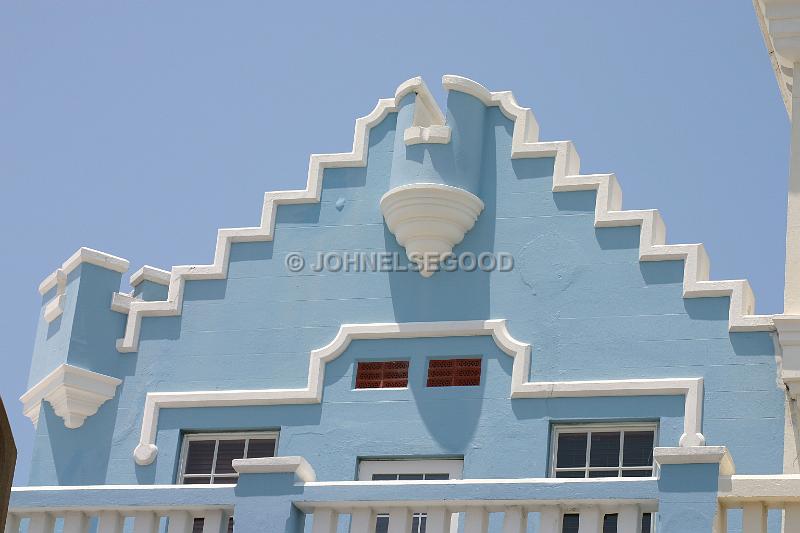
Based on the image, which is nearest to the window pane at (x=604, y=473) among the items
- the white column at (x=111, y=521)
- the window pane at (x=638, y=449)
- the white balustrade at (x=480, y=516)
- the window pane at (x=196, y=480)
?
the window pane at (x=638, y=449)

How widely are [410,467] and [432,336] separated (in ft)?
4.36

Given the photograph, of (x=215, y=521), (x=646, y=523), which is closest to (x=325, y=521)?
(x=215, y=521)

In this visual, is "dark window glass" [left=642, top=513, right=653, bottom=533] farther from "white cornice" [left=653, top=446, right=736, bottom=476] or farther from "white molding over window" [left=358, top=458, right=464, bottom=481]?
"white cornice" [left=653, top=446, right=736, bottom=476]

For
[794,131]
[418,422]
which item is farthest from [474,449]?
[794,131]

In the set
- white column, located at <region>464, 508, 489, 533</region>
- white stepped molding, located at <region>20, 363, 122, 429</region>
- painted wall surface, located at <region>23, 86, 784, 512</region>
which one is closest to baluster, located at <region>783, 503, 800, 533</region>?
white column, located at <region>464, 508, 489, 533</region>

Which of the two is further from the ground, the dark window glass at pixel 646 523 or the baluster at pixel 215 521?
the dark window glass at pixel 646 523

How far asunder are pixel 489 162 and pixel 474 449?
3.08 m

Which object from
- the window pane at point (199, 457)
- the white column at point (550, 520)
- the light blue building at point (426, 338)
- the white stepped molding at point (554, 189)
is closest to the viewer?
the white column at point (550, 520)

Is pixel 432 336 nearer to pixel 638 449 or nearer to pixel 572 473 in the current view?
pixel 572 473

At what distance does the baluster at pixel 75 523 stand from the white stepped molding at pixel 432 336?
5171mm

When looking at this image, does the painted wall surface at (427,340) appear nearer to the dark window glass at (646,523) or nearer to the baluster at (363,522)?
the dark window glass at (646,523)

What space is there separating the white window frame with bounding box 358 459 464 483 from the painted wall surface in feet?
0.41

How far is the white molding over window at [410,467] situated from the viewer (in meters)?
15.1

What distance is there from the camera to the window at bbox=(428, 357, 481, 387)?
15.4m
